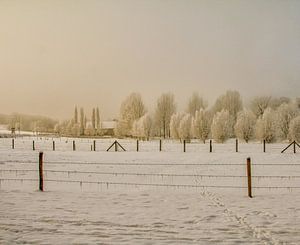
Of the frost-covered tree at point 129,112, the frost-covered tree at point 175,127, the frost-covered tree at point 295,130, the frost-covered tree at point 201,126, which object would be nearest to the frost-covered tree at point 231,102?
the frost-covered tree at point 129,112

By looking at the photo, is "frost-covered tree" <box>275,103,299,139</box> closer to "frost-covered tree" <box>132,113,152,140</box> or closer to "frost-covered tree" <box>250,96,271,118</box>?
"frost-covered tree" <box>250,96,271,118</box>

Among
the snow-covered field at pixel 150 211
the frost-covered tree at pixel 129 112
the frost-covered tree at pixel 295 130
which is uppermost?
the frost-covered tree at pixel 129 112

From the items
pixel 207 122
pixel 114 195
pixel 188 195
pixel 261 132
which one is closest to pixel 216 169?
pixel 188 195

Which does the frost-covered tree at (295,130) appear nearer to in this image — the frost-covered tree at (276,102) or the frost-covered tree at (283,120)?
the frost-covered tree at (283,120)

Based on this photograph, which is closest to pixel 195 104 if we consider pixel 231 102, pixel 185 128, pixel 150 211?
pixel 231 102

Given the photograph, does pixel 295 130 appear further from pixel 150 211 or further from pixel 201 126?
pixel 150 211

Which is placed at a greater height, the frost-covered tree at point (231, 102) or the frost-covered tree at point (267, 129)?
the frost-covered tree at point (231, 102)

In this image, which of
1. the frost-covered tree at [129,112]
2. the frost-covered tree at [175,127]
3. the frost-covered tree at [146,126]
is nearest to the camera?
the frost-covered tree at [175,127]

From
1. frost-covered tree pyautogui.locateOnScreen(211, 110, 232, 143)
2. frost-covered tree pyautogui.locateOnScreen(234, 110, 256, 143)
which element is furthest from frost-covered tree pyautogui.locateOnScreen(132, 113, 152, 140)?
frost-covered tree pyautogui.locateOnScreen(234, 110, 256, 143)

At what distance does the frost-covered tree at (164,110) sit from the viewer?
2980 inches

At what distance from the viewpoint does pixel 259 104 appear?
7438cm

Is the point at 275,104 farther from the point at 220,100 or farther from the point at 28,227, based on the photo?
the point at 28,227

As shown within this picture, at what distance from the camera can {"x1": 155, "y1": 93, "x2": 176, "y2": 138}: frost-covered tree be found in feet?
248

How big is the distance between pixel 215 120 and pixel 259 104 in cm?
2728
